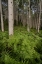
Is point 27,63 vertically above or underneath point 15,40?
underneath

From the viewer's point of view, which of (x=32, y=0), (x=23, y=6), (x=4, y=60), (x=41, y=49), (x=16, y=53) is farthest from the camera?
(x=23, y=6)

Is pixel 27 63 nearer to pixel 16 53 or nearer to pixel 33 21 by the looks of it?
pixel 16 53

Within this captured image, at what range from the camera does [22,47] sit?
5.62 metres

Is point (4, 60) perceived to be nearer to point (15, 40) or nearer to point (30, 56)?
point (30, 56)

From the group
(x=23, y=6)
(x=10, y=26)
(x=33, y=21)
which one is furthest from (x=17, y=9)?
(x=10, y=26)

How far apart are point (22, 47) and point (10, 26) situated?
2017 millimetres

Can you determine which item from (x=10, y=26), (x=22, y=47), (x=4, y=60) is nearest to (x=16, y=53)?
(x=22, y=47)

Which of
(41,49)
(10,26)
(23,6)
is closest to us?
(41,49)

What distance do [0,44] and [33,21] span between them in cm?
2130

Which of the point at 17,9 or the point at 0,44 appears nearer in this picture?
the point at 0,44

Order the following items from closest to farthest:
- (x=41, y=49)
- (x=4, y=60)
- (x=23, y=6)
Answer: (x=4, y=60) < (x=41, y=49) < (x=23, y=6)

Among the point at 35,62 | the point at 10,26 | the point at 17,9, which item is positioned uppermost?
the point at 17,9

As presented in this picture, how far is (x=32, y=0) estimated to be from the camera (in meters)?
23.7

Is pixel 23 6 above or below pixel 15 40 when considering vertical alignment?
above
